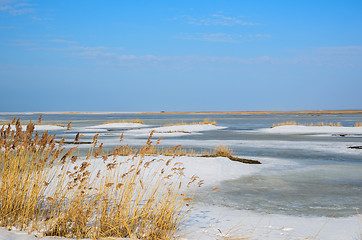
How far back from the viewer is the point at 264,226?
6207 mm

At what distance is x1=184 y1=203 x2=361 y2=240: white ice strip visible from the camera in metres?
5.62

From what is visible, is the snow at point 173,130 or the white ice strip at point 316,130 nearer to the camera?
the white ice strip at point 316,130

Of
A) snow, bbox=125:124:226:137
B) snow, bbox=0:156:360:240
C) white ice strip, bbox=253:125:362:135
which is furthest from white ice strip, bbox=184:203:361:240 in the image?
white ice strip, bbox=253:125:362:135

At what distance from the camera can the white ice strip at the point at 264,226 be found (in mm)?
5621

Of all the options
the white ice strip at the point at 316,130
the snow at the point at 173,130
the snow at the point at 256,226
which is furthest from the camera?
the snow at the point at 173,130

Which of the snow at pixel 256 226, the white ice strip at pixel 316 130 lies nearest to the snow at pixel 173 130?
the white ice strip at pixel 316 130

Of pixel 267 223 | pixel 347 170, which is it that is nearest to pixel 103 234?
pixel 267 223

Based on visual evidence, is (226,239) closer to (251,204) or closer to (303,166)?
(251,204)

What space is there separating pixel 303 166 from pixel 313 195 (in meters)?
5.30

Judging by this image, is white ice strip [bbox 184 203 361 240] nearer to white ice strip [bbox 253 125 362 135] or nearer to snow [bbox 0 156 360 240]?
snow [bbox 0 156 360 240]

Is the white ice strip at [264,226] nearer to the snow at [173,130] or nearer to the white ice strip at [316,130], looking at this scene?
the snow at [173,130]

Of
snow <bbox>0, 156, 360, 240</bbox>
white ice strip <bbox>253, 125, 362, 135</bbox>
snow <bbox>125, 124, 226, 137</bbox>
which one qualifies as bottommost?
snow <bbox>125, 124, 226, 137</bbox>

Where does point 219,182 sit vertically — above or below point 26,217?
below

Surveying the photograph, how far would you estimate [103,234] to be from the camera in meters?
4.96
